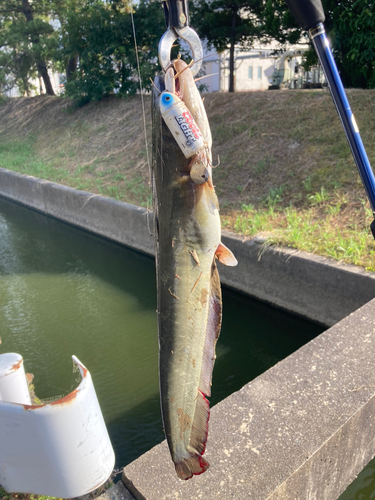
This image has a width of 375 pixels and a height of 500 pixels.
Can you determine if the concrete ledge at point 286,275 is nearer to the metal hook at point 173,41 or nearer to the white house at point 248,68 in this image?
the metal hook at point 173,41

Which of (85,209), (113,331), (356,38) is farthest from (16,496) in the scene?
(356,38)

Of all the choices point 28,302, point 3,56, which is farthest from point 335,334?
point 3,56

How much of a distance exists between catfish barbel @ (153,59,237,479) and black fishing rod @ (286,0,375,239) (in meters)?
0.90

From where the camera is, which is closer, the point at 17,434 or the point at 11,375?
the point at 17,434

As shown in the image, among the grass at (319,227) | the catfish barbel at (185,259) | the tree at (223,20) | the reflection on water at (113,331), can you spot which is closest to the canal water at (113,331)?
the reflection on water at (113,331)

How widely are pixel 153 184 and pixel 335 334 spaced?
2.28m

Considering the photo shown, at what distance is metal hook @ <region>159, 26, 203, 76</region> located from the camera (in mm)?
1149

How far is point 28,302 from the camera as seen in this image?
235 inches

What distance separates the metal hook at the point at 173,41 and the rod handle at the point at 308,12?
766 millimetres

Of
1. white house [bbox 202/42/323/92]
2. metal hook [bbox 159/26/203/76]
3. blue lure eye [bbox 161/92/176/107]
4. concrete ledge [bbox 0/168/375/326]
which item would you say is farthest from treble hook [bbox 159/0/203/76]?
white house [bbox 202/42/323/92]

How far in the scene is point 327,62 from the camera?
179cm

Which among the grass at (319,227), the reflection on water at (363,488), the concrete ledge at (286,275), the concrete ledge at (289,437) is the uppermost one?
the concrete ledge at (289,437)

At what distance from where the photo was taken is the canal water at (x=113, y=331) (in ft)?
13.2

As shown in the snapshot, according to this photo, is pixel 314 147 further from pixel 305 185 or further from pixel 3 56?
pixel 3 56
